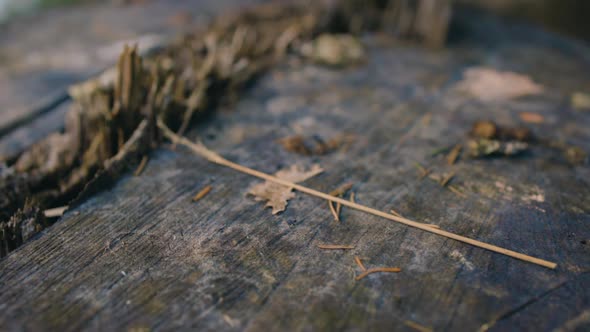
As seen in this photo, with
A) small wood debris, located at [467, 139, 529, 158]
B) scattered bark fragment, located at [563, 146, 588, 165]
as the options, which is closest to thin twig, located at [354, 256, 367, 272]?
small wood debris, located at [467, 139, 529, 158]

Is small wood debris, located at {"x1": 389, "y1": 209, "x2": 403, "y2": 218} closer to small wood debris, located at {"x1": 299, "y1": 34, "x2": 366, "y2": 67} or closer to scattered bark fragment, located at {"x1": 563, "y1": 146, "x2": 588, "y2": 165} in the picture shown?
scattered bark fragment, located at {"x1": 563, "y1": 146, "x2": 588, "y2": 165}

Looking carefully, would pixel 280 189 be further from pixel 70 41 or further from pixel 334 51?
pixel 70 41

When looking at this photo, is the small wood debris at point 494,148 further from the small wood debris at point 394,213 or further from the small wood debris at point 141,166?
the small wood debris at point 141,166

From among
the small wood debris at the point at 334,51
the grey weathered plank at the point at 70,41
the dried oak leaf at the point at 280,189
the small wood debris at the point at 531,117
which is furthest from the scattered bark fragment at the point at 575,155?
the grey weathered plank at the point at 70,41

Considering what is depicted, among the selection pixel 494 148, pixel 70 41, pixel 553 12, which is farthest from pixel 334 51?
pixel 553 12

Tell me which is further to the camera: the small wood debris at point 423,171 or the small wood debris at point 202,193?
the small wood debris at point 423,171

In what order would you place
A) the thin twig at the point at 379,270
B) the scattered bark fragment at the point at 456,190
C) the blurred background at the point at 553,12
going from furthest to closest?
the blurred background at the point at 553,12 → the scattered bark fragment at the point at 456,190 → the thin twig at the point at 379,270
